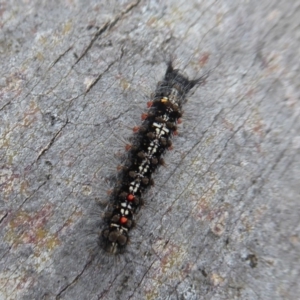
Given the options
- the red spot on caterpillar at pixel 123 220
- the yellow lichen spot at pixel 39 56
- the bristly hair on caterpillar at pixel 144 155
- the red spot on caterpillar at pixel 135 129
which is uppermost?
the yellow lichen spot at pixel 39 56

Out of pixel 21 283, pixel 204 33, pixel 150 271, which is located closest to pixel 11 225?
pixel 21 283

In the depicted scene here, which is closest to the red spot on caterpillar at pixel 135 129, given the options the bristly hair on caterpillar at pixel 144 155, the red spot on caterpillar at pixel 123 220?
the bristly hair on caterpillar at pixel 144 155

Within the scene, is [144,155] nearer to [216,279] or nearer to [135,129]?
[135,129]

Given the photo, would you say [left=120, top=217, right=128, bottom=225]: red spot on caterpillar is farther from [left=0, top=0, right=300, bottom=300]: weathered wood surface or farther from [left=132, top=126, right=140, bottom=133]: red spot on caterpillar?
→ [left=132, top=126, right=140, bottom=133]: red spot on caterpillar

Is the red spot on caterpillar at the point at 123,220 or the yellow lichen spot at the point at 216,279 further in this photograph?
the red spot on caterpillar at the point at 123,220

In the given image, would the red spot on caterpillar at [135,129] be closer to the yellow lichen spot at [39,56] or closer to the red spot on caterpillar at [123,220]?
the red spot on caterpillar at [123,220]

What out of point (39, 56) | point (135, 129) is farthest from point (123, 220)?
point (39, 56)
